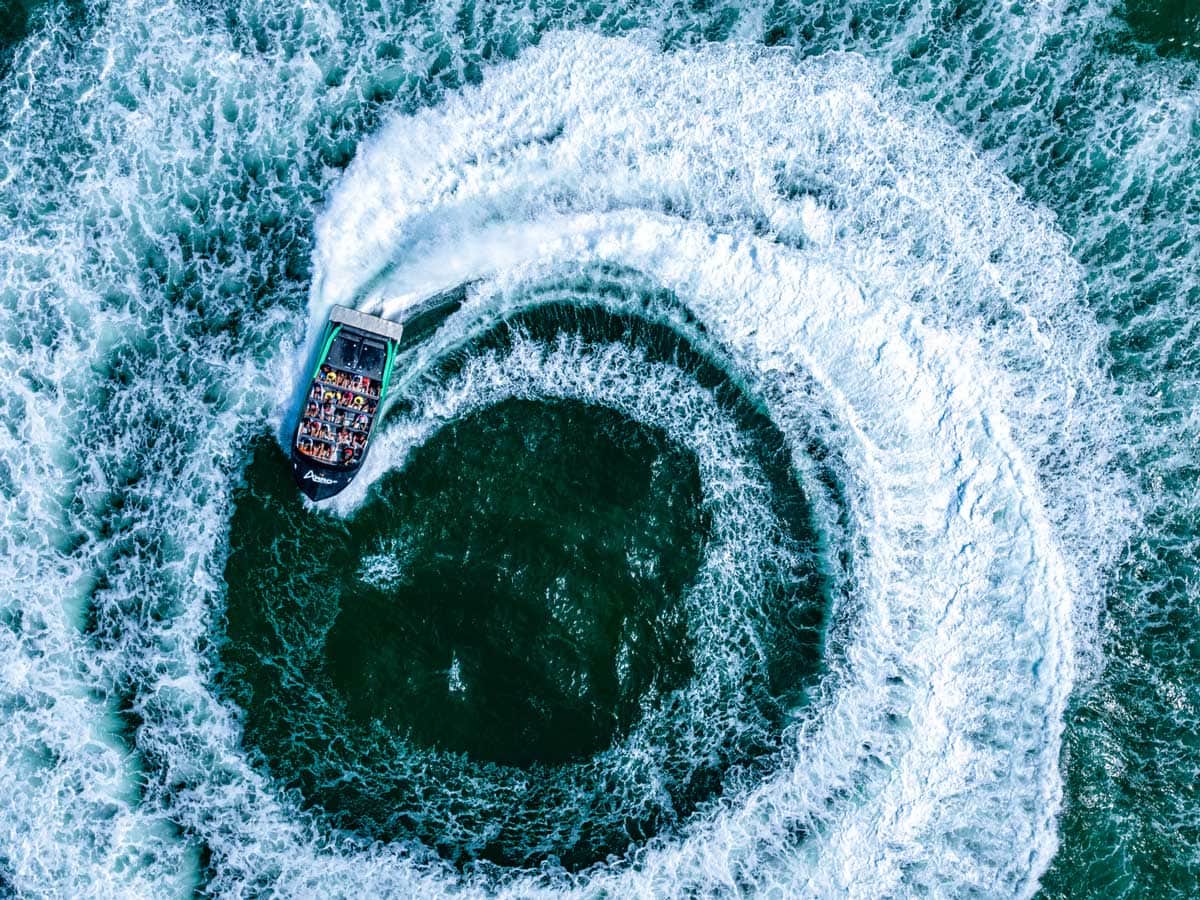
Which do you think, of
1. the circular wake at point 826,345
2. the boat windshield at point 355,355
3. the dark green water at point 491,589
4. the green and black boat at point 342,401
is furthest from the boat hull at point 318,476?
the boat windshield at point 355,355

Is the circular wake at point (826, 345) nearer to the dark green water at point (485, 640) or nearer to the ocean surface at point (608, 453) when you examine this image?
the ocean surface at point (608, 453)

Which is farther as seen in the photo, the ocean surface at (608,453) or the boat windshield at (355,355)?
the ocean surface at (608,453)

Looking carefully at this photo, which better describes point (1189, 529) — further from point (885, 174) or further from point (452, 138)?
point (452, 138)

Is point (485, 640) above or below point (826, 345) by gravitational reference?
below

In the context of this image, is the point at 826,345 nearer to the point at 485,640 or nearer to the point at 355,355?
the point at 485,640

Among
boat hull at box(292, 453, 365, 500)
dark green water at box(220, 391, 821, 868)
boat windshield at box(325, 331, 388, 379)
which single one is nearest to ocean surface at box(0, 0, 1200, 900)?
dark green water at box(220, 391, 821, 868)

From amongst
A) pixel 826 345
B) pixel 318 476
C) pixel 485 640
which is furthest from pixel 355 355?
A: pixel 826 345
